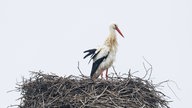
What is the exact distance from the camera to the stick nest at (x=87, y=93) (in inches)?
362

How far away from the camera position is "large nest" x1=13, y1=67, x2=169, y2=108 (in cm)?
920

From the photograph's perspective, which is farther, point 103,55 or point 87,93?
point 103,55

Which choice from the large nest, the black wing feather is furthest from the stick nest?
the black wing feather

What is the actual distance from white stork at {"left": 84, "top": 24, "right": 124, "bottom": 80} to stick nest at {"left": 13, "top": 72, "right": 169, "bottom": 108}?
2.52 ft

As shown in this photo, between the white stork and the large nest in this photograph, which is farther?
the white stork

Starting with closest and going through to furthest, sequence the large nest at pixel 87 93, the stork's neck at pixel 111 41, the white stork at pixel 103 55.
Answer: the large nest at pixel 87 93, the white stork at pixel 103 55, the stork's neck at pixel 111 41

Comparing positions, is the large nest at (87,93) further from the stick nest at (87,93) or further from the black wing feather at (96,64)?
the black wing feather at (96,64)

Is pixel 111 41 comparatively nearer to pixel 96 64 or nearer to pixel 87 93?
pixel 96 64

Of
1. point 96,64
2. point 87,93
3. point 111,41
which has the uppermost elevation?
point 111,41

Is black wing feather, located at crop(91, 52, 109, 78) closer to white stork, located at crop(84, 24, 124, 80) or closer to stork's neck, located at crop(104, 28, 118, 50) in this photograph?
white stork, located at crop(84, 24, 124, 80)

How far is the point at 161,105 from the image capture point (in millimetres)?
9609

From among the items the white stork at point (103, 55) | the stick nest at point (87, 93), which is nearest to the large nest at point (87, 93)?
the stick nest at point (87, 93)

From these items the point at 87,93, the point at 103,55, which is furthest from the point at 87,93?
the point at 103,55

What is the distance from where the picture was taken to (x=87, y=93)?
933 centimetres
